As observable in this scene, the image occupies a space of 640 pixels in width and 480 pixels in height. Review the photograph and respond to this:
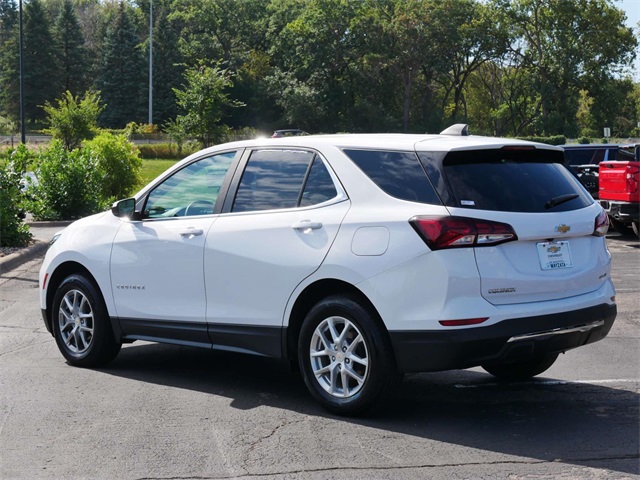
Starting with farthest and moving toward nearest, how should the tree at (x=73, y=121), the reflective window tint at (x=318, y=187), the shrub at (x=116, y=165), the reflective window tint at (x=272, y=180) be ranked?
1. the tree at (x=73, y=121)
2. the shrub at (x=116, y=165)
3. the reflective window tint at (x=272, y=180)
4. the reflective window tint at (x=318, y=187)

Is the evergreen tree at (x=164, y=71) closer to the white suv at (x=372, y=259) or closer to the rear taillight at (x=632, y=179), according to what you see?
the rear taillight at (x=632, y=179)

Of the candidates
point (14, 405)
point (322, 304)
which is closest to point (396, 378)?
point (322, 304)

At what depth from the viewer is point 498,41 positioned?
87.3 meters

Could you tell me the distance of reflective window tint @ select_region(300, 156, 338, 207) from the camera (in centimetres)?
634

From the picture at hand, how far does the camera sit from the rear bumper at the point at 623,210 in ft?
63.1

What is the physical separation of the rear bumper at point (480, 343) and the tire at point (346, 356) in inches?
4.8

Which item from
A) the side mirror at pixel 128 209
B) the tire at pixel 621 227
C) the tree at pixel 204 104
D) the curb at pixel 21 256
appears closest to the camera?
the side mirror at pixel 128 209

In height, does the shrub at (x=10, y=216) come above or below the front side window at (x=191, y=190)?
below

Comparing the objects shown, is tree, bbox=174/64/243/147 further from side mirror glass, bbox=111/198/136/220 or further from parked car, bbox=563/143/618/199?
side mirror glass, bbox=111/198/136/220

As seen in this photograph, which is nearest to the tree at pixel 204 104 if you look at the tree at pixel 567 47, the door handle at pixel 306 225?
the tree at pixel 567 47

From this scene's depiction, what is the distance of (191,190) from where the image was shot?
23.7ft

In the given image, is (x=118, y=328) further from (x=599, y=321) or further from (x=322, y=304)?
(x=599, y=321)

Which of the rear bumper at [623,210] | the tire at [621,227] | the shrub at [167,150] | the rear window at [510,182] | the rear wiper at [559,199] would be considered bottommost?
the shrub at [167,150]

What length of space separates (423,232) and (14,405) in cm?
302
